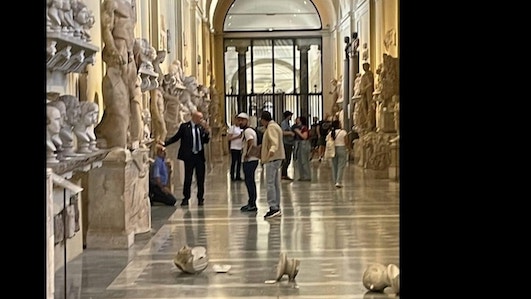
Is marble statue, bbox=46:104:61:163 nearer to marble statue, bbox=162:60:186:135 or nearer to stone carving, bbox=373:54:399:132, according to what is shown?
marble statue, bbox=162:60:186:135

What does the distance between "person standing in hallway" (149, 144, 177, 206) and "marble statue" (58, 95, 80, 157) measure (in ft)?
19.4

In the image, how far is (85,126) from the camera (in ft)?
20.3

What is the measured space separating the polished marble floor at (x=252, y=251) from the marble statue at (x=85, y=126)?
3.41 ft

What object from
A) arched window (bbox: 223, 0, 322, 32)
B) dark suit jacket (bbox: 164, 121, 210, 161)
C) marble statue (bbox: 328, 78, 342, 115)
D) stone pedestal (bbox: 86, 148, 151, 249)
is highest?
arched window (bbox: 223, 0, 322, 32)

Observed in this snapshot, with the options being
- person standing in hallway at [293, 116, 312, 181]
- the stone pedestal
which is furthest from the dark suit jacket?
person standing in hallway at [293, 116, 312, 181]

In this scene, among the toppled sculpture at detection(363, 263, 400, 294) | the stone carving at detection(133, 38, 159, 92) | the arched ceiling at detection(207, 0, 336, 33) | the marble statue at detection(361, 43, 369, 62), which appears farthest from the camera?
the arched ceiling at detection(207, 0, 336, 33)

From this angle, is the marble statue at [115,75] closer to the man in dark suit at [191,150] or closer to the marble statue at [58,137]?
the marble statue at [58,137]

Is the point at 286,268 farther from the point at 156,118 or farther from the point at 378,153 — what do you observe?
the point at 378,153

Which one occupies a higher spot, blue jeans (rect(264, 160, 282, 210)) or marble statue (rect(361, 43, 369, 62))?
marble statue (rect(361, 43, 369, 62))

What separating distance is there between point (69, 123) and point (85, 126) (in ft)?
1.09

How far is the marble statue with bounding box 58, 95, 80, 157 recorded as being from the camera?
18.1ft

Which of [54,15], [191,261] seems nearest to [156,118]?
[191,261]
